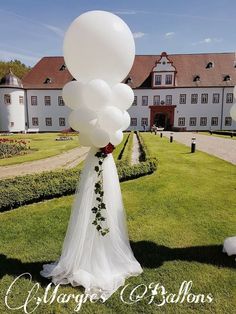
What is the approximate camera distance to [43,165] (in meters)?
13.3

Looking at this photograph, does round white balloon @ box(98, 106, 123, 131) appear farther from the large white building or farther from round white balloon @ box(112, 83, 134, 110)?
the large white building

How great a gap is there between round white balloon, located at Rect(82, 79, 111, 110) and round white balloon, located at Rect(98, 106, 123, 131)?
0.32 ft

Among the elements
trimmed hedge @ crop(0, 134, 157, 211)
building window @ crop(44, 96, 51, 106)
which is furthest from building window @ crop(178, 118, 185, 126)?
trimmed hedge @ crop(0, 134, 157, 211)

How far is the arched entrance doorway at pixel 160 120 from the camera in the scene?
42.8 meters

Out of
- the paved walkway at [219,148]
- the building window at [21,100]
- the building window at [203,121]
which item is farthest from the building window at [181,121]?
the building window at [21,100]

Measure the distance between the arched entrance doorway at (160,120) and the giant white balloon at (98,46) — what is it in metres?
39.3

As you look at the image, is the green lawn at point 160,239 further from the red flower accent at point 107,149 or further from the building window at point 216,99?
the building window at point 216,99

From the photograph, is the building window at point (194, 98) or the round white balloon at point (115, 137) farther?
the building window at point (194, 98)

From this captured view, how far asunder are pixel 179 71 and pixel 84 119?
40.9 m

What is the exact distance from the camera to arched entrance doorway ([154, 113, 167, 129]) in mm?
42825

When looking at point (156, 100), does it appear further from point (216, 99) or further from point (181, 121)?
point (216, 99)

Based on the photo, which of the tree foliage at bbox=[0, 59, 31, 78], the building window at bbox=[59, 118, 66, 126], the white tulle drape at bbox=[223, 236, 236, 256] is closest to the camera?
the white tulle drape at bbox=[223, 236, 236, 256]

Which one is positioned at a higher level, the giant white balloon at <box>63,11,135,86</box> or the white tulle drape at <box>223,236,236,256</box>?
the giant white balloon at <box>63,11,135,86</box>

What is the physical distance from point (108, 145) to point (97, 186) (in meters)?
0.61
